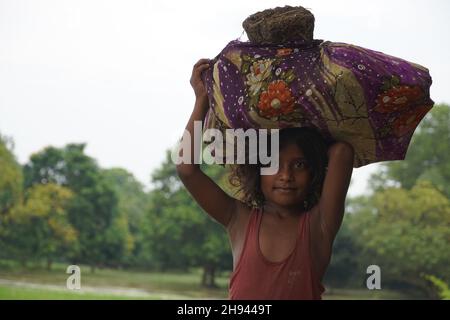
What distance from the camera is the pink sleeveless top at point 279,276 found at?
1386 millimetres

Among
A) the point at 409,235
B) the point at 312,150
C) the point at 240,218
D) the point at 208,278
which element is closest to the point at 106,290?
the point at 208,278

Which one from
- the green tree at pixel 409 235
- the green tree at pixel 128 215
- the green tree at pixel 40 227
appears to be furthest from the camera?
the green tree at pixel 128 215

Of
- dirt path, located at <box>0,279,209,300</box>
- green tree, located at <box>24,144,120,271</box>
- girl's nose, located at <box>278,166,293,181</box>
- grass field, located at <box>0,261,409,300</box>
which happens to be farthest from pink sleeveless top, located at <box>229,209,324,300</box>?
green tree, located at <box>24,144,120,271</box>

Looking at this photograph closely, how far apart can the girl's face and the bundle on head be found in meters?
0.23

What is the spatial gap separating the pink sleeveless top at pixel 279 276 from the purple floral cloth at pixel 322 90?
23 cm

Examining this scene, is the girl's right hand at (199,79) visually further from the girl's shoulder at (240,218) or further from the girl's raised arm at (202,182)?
the girl's shoulder at (240,218)

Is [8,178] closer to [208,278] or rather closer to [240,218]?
[208,278]

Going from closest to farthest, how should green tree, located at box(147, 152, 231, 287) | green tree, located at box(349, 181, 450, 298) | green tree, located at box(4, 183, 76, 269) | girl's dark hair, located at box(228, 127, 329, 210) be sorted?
girl's dark hair, located at box(228, 127, 329, 210) < green tree, located at box(349, 181, 450, 298) < green tree, located at box(4, 183, 76, 269) < green tree, located at box(147, 152, 231, 287)

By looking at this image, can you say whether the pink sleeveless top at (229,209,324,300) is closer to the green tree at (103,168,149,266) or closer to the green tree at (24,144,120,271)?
the green tree at (24,144,120,271)

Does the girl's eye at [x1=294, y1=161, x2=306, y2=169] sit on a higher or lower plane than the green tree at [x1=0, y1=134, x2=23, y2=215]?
lower

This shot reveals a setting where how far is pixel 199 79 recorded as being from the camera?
1.53 meters

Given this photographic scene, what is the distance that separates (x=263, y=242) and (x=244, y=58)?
39 cm

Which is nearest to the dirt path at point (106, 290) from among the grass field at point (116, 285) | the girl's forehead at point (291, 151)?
the grass field at point (116, 285)

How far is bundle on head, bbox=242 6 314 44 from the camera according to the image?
1420 millimetres
